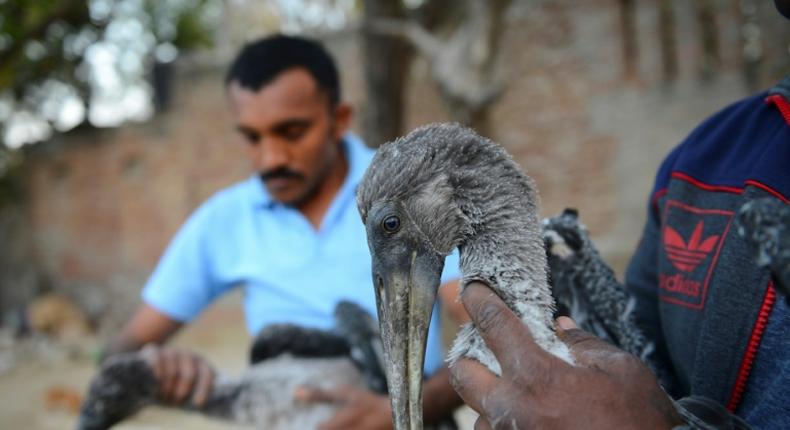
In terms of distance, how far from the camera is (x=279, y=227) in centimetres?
248

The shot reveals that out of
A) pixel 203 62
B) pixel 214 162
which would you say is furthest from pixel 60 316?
pixel 203 62

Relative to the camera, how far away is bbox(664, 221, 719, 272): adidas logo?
4.72ft

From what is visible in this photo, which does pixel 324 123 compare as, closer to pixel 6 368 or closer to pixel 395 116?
pixel 395 116

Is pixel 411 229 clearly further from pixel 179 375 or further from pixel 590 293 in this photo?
pixel 179 375

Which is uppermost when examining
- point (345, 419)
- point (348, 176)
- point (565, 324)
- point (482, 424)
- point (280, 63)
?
point (280, 63)

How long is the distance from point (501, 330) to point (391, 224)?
12.2 inches

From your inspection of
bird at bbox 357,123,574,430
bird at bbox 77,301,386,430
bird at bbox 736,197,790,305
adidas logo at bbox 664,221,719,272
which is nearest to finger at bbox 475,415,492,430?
bird at bbox 357,123,574,430

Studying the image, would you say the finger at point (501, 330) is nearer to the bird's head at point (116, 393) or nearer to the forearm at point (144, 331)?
the bird's head at point (116, 393)

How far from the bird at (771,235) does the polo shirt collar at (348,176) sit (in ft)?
5.10

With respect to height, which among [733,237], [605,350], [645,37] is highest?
[645,37]

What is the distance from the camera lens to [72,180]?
10906 millimetres

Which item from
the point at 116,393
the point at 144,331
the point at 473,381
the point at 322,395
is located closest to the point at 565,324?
the point at 473,381

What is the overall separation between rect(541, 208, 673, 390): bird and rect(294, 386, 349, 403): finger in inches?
32.0

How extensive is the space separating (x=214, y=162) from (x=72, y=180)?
3.00 m
